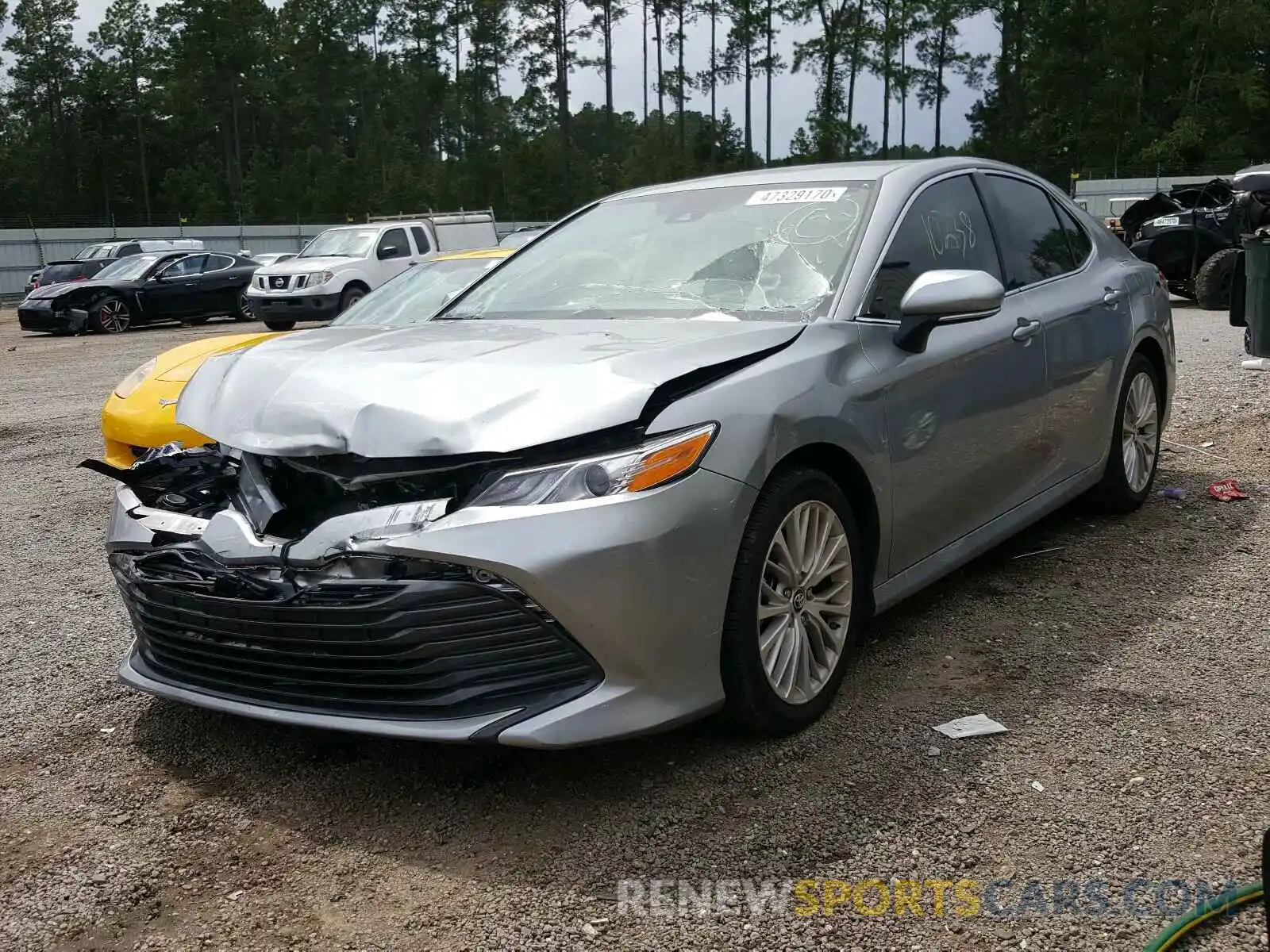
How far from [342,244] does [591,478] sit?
1890cm

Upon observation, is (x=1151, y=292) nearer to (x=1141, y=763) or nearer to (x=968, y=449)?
(x=968, y=449)

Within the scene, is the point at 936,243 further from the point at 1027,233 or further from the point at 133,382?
the point at 133,382

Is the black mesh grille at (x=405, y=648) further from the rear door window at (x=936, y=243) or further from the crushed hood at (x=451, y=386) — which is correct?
the rear door window at (x=936, y=243)

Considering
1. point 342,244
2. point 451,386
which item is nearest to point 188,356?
point 451,386

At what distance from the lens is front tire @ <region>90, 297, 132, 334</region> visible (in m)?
21.7

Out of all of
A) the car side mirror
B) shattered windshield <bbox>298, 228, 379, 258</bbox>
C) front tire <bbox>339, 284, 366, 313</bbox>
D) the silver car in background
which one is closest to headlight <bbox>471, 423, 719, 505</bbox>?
the silver car in background

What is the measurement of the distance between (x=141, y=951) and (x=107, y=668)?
1.87m

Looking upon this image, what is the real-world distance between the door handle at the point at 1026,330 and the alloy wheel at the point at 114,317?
20.7 m

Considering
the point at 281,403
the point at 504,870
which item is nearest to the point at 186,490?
the point at 281,403

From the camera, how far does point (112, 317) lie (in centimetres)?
2191

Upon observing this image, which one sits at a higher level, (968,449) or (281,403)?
(281,403)

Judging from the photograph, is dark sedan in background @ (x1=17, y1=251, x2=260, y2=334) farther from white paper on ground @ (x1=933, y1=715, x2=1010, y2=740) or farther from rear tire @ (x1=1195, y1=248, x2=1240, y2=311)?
white paper on ground @ (x1=933, y1=715, x2=1010, y2=740)

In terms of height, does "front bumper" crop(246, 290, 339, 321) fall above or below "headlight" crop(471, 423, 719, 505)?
below

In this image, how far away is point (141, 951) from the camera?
8.11 feet
